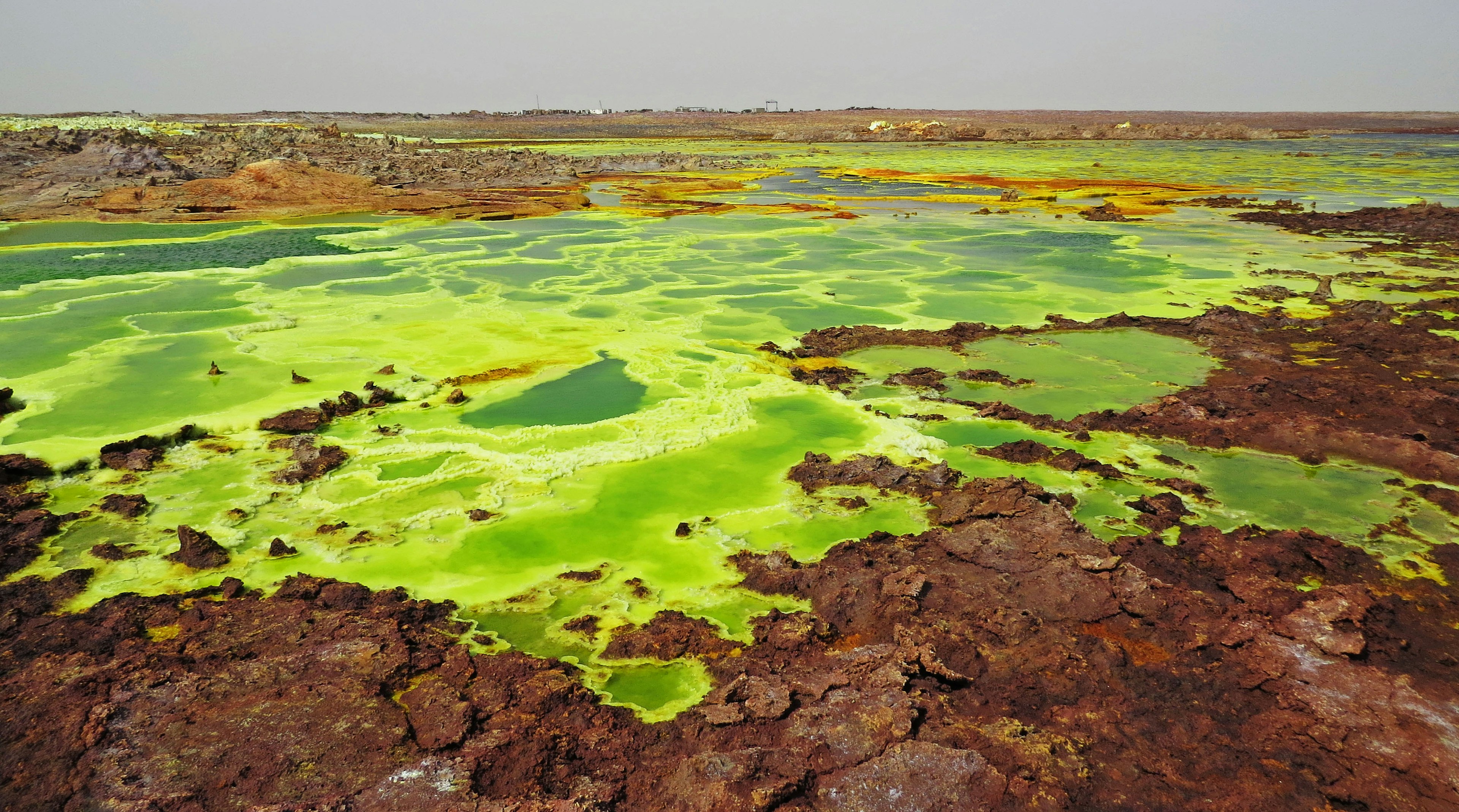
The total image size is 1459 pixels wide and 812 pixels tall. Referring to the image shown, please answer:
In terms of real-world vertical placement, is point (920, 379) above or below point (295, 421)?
above

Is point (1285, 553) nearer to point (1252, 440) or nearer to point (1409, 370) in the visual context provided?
point (1252, 440)

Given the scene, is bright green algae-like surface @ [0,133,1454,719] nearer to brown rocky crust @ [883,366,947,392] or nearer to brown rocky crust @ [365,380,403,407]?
brown rocky crust @ [365,380,403,407]

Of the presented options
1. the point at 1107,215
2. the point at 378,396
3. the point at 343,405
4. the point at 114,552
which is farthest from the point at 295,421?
the point at 1107,215

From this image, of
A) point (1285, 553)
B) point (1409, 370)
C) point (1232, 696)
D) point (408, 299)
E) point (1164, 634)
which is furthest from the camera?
point (408, 299)

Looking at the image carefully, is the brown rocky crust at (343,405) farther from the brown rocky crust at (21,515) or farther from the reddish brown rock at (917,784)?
the reddish brown rock at (917,784)

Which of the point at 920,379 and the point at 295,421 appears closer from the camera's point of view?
→ the point at 295,421

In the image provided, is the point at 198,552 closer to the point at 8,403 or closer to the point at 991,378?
the point at 8,403

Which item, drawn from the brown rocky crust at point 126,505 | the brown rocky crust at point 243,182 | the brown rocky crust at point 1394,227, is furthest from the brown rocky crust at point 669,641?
the brown rocky crust at point 243,182

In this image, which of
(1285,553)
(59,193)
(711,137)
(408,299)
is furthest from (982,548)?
(711,137)
